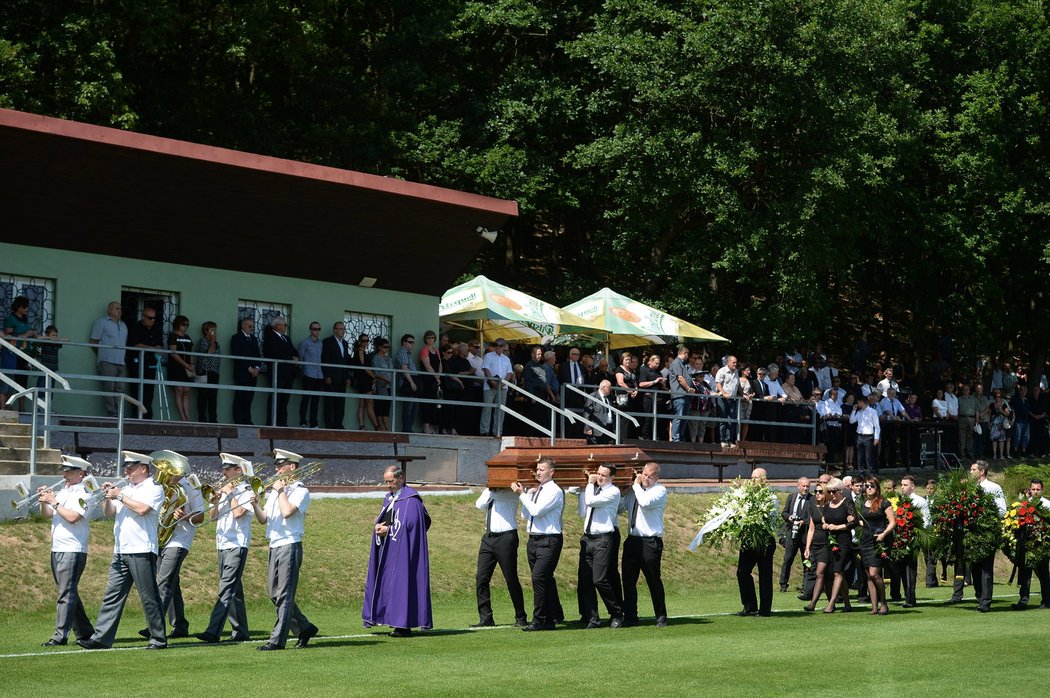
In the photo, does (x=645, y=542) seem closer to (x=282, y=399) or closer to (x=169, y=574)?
(x=169, y=574)

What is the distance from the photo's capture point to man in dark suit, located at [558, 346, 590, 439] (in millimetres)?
27922

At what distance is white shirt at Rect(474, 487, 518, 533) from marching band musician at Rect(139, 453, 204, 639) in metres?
3.39

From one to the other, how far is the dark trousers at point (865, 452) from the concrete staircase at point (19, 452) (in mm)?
16504

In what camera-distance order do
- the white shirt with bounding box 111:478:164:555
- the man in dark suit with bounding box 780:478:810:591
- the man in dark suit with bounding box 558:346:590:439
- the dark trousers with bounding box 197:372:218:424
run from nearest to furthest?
the white shirt with bounding box 111:478:164:555
the man in dark suit with bounding box 780:478:810:591
the dark trousers with bounding box 197:372:218:424
the man in dark suit with bounding box 558:346:590:439

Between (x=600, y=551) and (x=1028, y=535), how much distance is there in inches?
276

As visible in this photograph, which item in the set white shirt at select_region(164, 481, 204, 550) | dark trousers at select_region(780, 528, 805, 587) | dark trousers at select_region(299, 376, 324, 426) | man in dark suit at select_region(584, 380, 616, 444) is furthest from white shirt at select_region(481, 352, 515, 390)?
white shirt at select_region(164, 481, 204, 550)

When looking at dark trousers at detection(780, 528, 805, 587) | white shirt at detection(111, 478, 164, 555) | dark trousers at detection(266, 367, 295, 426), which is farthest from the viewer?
dark trousers at detection(266, 367, 295, 426)

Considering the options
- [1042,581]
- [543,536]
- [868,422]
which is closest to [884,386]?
[868,422]

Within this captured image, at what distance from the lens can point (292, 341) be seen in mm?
27438

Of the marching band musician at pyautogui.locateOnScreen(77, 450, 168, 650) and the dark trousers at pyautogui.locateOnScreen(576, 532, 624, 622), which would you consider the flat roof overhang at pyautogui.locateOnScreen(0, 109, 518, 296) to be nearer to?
the marching band musician at pyautogui.locateOnScreen(77, 450, 168, 650)

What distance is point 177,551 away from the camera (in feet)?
52.7

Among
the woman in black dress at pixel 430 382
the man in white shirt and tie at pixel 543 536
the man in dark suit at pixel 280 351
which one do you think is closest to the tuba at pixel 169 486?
the man in white shirt and tie at pixel 543 536

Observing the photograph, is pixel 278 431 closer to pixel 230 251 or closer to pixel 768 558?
pixel 230 251

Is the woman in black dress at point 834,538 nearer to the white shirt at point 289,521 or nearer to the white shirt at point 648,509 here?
the white shirt at point 648,509
